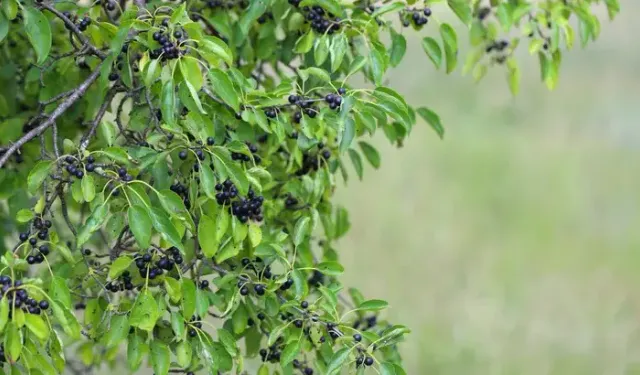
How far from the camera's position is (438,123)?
7.81ft

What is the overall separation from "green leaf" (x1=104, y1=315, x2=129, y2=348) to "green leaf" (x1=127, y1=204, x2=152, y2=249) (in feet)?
0.67

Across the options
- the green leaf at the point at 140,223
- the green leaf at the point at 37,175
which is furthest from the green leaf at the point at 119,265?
the green leaf at the point at 37,175

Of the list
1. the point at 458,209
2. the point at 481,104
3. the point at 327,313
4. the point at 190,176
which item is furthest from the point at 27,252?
the point at 481,104

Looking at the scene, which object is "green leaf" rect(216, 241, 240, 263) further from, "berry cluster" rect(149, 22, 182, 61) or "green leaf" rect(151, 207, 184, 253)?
"berry cluster" rect(149, 22, 182, 61)

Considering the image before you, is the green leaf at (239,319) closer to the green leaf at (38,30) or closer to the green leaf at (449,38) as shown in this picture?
the green leaf at (38,30)

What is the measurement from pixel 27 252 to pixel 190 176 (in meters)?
0.36

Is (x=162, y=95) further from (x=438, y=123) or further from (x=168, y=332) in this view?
(x=438, y=123)

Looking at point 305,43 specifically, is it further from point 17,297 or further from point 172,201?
point 17,297

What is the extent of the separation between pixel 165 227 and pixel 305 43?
612 mm

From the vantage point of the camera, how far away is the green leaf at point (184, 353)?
1789 millimetres

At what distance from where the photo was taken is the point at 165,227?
168 cm

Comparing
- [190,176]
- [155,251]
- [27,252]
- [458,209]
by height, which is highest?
[458,209]

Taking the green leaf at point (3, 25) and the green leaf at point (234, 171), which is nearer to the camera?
the green leaf at point (234, 171)

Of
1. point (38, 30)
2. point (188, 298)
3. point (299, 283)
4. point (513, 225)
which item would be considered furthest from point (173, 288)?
point (513, 225)
